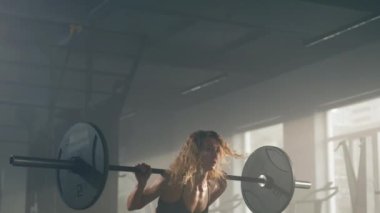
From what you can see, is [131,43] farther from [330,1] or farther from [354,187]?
[354,187]

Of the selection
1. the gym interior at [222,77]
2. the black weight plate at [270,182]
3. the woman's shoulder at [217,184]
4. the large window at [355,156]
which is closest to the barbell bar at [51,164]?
the woman's shoulder at [217,184]

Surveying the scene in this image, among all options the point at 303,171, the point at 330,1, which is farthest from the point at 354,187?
the point at 330,1

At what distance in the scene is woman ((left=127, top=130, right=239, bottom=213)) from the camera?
2.55 metres

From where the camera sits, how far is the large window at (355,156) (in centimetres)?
575

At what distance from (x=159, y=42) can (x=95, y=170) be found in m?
3.49

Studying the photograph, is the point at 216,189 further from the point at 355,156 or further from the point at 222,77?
the point at 222,77

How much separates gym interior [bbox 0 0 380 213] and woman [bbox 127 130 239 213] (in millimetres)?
1586

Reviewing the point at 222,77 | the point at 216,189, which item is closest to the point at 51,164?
the point at 216,189

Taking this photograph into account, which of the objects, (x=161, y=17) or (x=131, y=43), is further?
(x=131, y=43)

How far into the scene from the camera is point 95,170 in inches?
92.0

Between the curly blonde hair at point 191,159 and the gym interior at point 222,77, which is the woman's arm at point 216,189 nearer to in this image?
the curly blonde hair at point 191,159

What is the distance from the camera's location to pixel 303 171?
6.36m

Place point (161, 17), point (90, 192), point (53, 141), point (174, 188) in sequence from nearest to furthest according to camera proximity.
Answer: point (90, 192)
point (174, 188)
point (161, 17)
point (53, 141)

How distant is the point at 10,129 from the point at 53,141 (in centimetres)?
249
